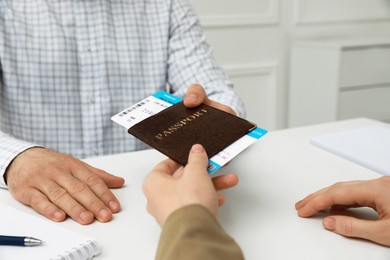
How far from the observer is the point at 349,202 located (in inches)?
25.1

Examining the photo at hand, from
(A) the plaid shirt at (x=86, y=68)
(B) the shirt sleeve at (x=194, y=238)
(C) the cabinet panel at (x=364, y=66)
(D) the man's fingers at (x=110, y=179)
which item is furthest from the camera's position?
(C) the cabinet panel at (x=364, y=66)

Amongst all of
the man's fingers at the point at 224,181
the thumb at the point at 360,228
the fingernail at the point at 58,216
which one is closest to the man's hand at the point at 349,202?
the thumb at the point at 360,228

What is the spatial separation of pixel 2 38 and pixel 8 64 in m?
0.07

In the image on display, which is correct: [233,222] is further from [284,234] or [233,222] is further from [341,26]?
[341,26]

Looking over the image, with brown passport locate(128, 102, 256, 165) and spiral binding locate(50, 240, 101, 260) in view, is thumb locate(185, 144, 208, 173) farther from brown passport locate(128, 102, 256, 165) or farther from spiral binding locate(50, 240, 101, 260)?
spiral binding locate(50, 240, 101, 260)

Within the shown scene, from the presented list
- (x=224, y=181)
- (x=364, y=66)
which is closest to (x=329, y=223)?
(x=224, y=181)

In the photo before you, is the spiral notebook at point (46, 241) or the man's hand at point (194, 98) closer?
the spiral notebook at point (46, 241)

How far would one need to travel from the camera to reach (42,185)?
709 millimetres

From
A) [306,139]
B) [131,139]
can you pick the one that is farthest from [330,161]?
[131,139]

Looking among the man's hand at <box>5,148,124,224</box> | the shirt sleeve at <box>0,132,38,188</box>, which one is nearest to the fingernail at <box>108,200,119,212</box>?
the man's hand at <box>5,148,124,224</box>

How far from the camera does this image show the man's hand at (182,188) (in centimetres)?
49

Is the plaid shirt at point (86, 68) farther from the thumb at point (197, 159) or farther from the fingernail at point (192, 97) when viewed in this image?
the thumb at point (197, 159)

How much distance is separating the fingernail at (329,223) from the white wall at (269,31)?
1773 millimetres

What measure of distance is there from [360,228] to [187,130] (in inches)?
10.4
